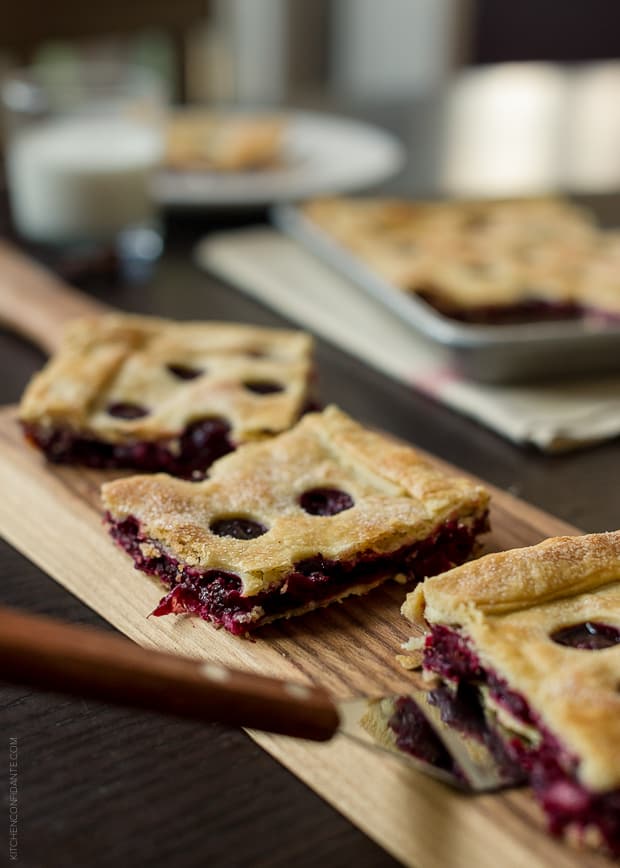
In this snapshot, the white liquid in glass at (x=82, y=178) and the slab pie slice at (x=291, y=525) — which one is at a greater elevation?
the white liquid in glass at (x=82, y=178)

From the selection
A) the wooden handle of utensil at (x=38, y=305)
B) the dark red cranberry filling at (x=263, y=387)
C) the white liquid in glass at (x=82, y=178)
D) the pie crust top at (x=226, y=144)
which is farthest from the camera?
the pie crust top at (x=226, y=144)

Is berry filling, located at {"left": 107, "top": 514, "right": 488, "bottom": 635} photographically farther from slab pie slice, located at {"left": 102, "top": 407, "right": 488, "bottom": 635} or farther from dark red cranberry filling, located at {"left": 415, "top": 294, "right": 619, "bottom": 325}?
dark red cranberry filling, located at {"left": 415, "top": 294, "right": 619, "bottom": 325}

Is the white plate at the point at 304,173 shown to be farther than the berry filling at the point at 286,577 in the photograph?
Yes

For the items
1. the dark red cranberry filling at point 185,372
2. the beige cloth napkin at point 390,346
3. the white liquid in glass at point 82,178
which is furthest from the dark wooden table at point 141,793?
the white liquid in glass at point 82,178

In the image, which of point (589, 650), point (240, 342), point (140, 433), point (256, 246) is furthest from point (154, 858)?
point (256, 246)

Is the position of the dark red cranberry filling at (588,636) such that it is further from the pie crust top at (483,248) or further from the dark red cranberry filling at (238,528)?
the pie crust top at (483,248)

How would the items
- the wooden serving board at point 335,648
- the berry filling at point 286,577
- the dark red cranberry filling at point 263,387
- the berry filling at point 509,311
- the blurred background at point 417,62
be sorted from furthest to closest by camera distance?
the blurred background at point 417,62
the berry filling at point 509,311
the dark red cranberry filling at point 263,387
the berry filling at point 286,577
the wooden serving board at point 335,648

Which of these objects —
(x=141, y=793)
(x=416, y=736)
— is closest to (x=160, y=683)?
(x=141, y=793)

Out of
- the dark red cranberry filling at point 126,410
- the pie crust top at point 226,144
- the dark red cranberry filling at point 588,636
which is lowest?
the dark red cranberry filling at point 126,410
